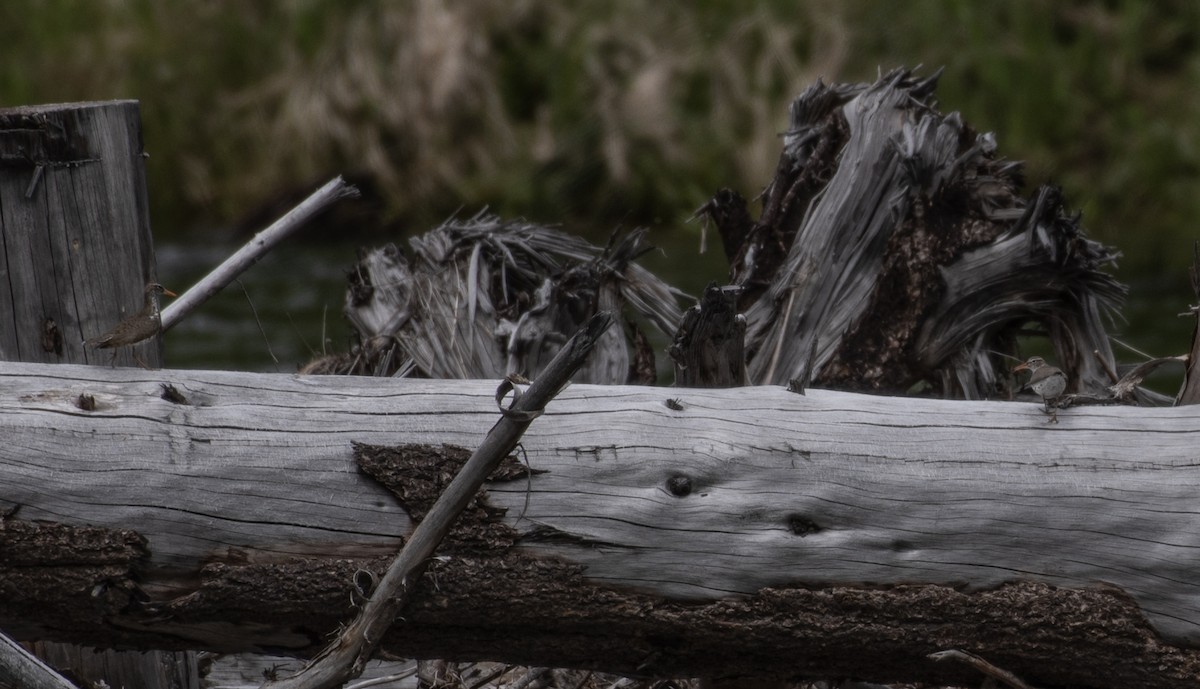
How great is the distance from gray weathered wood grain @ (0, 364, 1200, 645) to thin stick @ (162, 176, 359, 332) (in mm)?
313

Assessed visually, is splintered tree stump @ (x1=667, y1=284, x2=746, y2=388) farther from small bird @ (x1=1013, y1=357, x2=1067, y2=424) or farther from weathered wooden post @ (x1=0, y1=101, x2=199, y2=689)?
weathered wooden post @ (x1=0, y1=101, x2=199, y2=689)

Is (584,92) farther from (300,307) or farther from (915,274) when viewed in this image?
(915,274)

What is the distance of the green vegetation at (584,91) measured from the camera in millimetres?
11484

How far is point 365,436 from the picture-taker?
235 centimetres

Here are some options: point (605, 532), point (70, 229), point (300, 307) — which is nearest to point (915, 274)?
point (605, 532)

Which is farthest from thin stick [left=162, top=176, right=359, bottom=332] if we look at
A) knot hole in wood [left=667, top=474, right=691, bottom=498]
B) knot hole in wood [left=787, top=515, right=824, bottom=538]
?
knot hole in wood [left=787, top=515, right=824, bottom=538]

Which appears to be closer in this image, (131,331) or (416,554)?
(416,554)

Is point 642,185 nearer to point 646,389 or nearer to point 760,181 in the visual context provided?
point 760,181

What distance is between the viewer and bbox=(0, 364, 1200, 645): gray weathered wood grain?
7.48 ft

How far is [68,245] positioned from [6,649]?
0.79 metres

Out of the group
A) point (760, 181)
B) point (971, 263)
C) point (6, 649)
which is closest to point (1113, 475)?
point (971, 263)

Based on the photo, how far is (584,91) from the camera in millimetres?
12508

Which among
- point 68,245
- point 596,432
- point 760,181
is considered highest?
point 760,181

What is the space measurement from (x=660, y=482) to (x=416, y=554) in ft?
1.38
